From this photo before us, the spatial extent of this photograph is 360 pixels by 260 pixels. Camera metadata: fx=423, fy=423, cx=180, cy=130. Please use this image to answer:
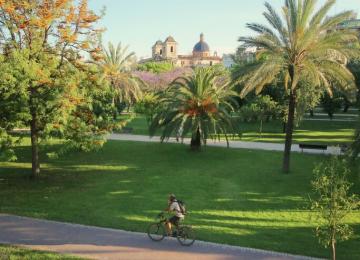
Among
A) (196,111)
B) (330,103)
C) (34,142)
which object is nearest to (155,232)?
(34,142)

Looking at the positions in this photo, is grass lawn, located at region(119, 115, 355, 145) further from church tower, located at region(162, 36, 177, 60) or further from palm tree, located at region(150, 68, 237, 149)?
church tower, located at region(162, 36, 177, 60)

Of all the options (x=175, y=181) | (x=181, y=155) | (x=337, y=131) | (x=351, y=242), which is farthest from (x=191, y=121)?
(x=337, y=131)

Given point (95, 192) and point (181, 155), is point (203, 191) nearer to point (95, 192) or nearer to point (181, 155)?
point (95, 192)

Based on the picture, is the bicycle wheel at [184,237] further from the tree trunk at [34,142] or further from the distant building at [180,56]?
the distant building at [180,56]

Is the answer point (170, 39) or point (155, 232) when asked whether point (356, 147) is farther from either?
point (170, 39)

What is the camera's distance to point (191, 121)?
2450 cm

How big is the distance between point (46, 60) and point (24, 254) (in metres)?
8.43

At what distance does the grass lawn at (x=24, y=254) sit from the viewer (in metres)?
10.9

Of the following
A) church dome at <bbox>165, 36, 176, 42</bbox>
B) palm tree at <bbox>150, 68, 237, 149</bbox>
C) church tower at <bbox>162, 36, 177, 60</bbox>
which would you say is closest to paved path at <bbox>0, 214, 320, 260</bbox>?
palm tree at <bbox>150, 68, 237, 149</bbox>

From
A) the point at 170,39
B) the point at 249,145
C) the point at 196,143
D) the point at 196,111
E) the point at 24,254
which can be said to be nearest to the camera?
the point at 24,254

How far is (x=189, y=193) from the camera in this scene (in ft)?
55.7

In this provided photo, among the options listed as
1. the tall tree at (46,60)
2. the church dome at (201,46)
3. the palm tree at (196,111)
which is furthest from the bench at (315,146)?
the church dome at (201,46)

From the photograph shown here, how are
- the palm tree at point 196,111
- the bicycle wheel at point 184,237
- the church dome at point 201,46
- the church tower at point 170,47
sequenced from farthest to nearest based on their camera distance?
the church dome at point 201,46
the church tower at point 170,47
the palm tree at point 196,111
the bicycle wheel at point 184,237

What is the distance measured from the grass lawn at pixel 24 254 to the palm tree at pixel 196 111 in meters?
13.6
